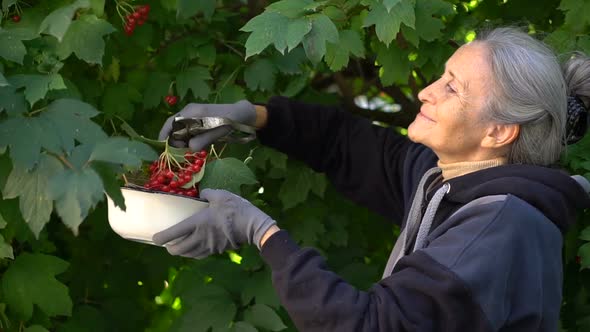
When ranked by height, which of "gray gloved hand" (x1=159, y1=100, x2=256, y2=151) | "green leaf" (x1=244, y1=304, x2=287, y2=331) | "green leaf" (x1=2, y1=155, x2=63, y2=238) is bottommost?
"green leaf" (x1=244, y1=304, x2=287, y2=331)

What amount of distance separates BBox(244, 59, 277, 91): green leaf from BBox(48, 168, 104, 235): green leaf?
1.39 m

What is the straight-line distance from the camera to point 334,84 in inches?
182

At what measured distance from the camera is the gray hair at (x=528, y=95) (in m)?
2.59

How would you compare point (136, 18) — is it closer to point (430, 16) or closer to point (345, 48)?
point (345, 48)

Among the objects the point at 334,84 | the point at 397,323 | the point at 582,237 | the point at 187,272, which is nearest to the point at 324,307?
the point at 397,323

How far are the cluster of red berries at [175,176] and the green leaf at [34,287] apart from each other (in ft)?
2.20

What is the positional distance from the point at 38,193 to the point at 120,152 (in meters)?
0.25

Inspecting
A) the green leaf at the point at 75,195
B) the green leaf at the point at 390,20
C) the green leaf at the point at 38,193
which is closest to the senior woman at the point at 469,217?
the green leaf at the point at 390,20

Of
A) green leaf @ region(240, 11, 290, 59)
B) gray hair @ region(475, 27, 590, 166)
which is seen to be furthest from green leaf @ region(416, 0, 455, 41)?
green leaf @ region(240, 11, 290, 59)

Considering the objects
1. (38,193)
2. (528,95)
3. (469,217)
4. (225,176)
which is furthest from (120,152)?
(528,95)

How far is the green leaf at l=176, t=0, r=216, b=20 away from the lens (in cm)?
314

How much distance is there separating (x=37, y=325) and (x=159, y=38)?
3.41 ft

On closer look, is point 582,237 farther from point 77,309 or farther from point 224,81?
point 77,309

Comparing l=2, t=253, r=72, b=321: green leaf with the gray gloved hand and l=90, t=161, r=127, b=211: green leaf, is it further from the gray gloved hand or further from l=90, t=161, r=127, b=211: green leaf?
l=90, t=161, r=127, b=211: green leaf
